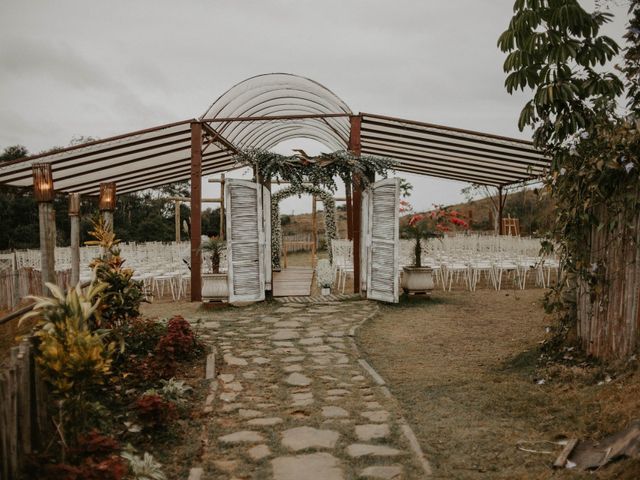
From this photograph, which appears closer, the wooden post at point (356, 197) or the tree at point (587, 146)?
the tree at point (587, 146)

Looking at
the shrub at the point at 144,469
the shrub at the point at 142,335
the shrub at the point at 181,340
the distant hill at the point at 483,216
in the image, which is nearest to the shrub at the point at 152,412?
the shrub at the point at 144,469

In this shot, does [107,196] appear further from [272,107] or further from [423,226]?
[272,107]

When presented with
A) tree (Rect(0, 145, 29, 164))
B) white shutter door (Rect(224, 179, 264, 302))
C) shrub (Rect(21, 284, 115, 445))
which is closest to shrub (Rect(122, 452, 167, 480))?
shrub (Rect(21, 284, 115, 445))

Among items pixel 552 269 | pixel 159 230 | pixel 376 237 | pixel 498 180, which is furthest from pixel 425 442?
pixel 159 230

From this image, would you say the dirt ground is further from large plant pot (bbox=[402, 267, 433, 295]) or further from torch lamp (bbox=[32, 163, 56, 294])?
torch lamp (bbox=[32, 163, 56, 294])

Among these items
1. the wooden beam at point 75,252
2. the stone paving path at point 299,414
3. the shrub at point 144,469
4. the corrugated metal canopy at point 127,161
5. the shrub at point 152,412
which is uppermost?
the corrugated metal canopy at point 127,161

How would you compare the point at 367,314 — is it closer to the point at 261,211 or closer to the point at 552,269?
the point at 261,211

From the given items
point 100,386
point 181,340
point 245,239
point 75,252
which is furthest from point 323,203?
point 100,386

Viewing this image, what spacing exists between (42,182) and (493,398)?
500 cm

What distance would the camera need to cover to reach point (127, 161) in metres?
A: 11.9

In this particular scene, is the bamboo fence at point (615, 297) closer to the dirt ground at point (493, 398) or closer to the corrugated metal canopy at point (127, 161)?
the dirt ground at point (493, 398)

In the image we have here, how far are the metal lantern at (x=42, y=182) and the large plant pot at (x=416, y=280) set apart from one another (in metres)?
5.93

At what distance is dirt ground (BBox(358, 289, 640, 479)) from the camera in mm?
3154

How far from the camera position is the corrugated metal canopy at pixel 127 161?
9.91m
